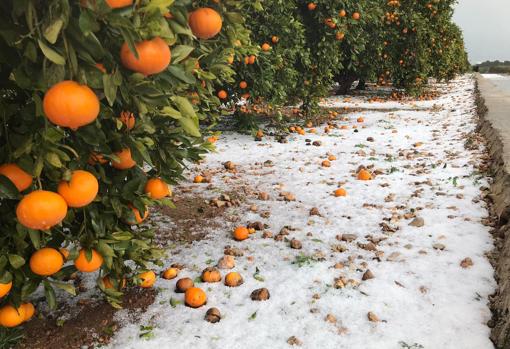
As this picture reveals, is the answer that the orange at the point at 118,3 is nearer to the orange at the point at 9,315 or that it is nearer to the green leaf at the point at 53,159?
the green leaf at the point at 53,159

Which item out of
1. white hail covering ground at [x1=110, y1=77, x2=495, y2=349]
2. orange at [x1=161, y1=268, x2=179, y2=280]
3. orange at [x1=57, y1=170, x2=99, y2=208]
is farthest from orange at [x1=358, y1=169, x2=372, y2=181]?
orange at [x1=57, y1=170, x2=99, y2=208]

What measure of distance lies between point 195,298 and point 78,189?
128 centimetres

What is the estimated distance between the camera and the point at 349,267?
3189 millimetres

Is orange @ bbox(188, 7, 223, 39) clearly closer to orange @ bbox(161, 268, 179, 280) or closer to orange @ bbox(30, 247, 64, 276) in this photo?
orange @ bbox(30, 247, 64, 276)

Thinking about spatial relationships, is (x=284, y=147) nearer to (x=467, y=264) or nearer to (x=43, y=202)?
(x=467, y=264)

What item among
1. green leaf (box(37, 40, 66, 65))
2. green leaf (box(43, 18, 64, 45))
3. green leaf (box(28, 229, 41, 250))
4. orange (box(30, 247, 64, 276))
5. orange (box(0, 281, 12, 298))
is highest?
green leaf (box(43, 18, 64, 45))

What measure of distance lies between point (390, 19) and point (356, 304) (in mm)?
12224

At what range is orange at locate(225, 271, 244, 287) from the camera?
2965 millimetres

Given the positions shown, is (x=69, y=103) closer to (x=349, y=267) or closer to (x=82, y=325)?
(x=82, y=325)

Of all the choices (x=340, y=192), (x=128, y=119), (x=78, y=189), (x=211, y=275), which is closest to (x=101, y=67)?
(x=128, y=119)

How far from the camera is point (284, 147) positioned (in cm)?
717

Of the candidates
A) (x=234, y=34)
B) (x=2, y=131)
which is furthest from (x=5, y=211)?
(x=234, y=34)

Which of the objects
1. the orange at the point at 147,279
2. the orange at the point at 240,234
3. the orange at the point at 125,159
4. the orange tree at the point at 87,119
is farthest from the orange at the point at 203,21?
the orange at the point at 240,234

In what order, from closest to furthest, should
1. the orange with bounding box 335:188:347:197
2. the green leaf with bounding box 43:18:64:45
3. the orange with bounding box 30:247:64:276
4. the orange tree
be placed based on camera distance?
the green leaf with bounding box 43:18:64:45 → the orange tree → the orange with bounding box 30:247:64:276 → the orange with bounding box 335:188:347:197
